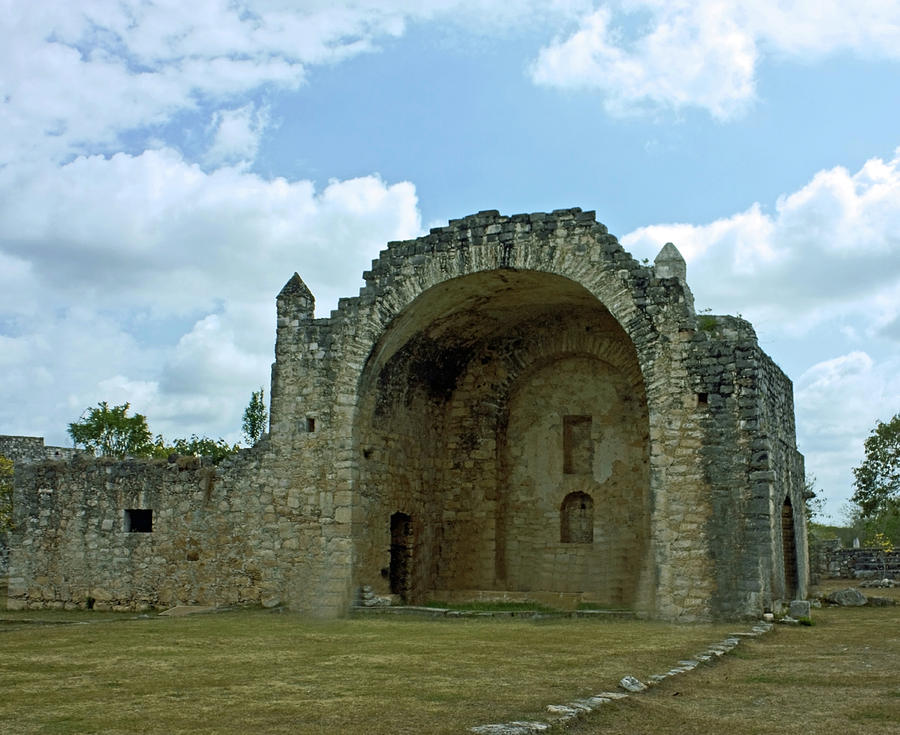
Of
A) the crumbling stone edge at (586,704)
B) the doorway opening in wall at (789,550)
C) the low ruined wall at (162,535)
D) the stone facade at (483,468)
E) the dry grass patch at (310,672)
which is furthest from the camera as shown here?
the low ruined wall at (162,535)

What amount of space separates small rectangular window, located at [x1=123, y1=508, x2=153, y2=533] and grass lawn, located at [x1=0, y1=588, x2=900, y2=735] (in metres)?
4.76

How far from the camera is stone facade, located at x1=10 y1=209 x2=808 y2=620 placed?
14.4 meters

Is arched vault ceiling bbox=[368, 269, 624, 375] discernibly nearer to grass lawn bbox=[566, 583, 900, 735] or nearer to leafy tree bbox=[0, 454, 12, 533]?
grass lawn bbox=[566, 583, 900, 735]

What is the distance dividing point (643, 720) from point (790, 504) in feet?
36.8

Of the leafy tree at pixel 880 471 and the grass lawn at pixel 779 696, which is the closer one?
the grass lawn at pixel 779 696

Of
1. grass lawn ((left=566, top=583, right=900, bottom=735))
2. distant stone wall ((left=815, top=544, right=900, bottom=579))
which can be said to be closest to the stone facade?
grass lawn ((left=566, top=583, right=900, bottom=735))

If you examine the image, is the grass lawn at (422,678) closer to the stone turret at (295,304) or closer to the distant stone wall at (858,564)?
the stone turret at (295,304)

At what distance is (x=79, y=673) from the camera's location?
27.3ft

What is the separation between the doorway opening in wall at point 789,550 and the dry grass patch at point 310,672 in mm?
4229

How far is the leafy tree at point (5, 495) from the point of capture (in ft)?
87.6

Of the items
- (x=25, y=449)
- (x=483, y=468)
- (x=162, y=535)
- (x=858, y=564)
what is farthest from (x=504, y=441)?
(x=25, y=449)

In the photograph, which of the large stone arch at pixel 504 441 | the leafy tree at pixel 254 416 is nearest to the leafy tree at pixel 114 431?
the leafy tree at pixel 254 416

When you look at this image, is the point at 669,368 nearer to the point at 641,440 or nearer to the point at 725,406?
the point at 725,406

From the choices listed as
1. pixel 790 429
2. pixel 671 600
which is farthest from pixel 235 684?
pixel 790 429
